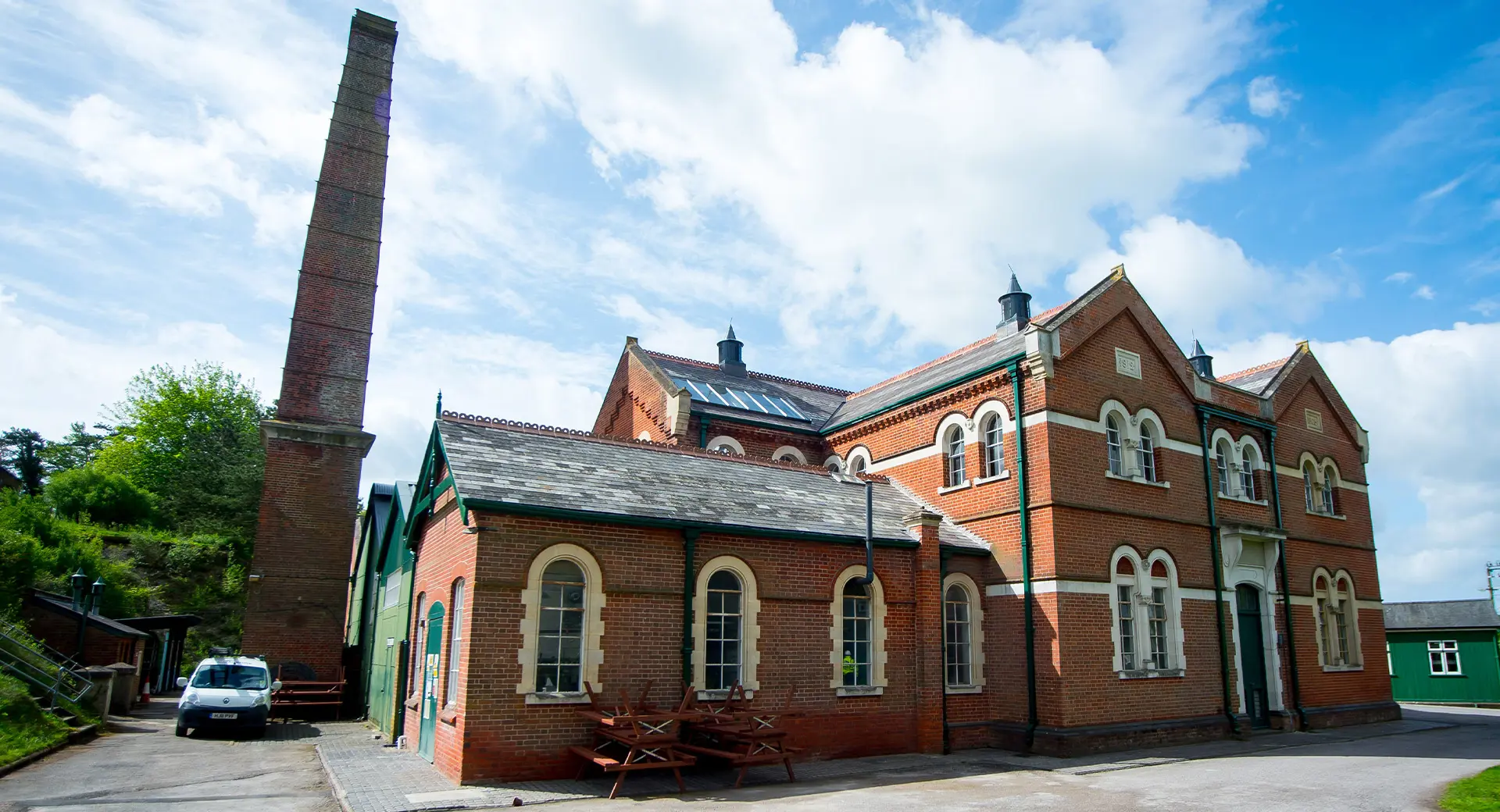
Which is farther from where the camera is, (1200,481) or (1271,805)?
(1200,481)

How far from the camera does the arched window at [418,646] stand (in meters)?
15.3

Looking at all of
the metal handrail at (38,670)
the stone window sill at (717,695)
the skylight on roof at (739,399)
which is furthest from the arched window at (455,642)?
the skylight on roof at (739,399)

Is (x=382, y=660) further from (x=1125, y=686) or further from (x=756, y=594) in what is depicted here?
(x=1125, y=686)

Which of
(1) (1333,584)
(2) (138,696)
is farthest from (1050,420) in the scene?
(2) (138,696)

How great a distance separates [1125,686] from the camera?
647 inches

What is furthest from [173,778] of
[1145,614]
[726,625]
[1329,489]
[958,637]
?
[1329,489]

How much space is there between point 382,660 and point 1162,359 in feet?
60.4

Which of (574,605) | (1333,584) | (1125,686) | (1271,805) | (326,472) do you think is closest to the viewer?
(1271,805)

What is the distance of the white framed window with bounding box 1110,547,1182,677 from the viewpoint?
55.3 feet

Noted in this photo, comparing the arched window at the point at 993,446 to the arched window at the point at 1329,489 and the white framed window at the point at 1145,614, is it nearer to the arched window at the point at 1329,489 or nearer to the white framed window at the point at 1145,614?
the white framed window at the point at 1145,614

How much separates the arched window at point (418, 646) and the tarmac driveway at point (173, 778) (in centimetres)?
186

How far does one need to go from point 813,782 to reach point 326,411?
18.8 meters

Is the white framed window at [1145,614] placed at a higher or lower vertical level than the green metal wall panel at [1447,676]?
higher

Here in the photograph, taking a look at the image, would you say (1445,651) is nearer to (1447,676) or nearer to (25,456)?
(1447,676)
